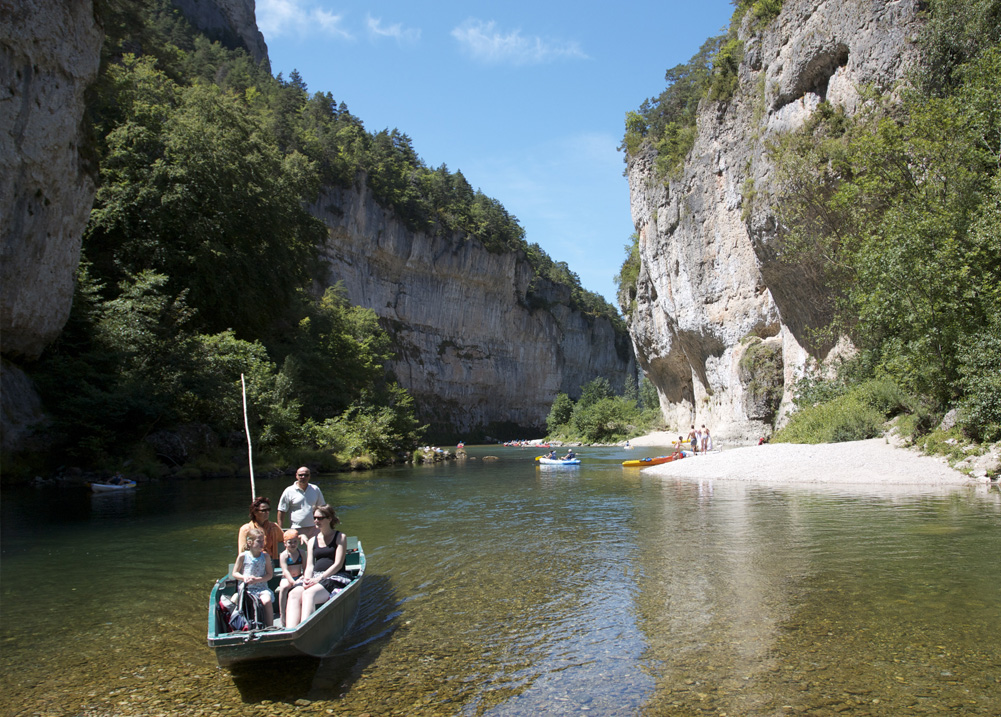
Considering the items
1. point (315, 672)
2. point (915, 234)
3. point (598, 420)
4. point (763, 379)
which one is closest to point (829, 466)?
point (915, 234)

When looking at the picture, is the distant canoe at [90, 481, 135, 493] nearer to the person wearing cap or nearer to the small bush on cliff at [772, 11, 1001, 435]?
the person wearing cap

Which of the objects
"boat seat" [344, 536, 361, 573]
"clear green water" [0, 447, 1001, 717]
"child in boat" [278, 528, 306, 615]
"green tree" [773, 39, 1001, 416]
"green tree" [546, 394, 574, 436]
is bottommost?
"clear green water" [0, 447, 1001, 717]

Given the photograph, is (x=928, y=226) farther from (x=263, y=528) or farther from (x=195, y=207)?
(x=195, y=207)

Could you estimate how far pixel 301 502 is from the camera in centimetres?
782

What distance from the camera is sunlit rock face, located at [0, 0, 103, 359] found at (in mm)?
17062

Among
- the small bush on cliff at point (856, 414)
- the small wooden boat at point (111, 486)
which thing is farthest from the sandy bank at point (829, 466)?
the small wooden boat at point (111, 486)

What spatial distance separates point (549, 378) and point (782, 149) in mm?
54926

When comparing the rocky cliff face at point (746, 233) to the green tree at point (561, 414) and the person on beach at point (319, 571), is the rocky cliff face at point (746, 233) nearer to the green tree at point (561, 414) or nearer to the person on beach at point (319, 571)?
the green tree at point (561, 414)

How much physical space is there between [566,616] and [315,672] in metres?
2.58

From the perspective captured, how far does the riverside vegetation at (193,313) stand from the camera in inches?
818

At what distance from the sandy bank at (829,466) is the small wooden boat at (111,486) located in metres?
16.2

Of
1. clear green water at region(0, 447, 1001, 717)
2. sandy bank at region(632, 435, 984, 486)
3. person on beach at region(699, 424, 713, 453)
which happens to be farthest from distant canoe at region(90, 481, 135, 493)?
person on beach at region(699, 424, 713, 453)

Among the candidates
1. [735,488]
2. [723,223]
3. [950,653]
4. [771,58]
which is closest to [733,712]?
[950,653]

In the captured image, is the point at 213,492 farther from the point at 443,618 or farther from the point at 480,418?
the point at 480,418
